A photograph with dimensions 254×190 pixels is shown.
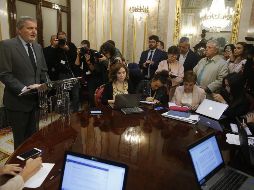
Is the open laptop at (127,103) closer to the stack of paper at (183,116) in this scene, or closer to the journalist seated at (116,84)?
the journalist seated at (116,84)

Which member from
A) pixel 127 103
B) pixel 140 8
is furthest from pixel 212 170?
pixel 140 8

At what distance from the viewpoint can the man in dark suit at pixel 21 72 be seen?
236 centimetres

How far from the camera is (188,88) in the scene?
10.2 feet

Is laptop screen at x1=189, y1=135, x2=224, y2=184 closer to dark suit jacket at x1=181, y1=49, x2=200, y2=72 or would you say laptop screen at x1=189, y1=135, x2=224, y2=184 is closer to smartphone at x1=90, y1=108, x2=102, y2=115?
smartphone at x1=90, y1=108, x2=102, y2=115

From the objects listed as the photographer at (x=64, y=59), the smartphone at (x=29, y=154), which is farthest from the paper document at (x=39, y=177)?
the photographer at (x=64, y=59)

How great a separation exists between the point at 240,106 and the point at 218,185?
1.70m

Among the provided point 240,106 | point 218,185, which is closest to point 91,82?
point 240,106

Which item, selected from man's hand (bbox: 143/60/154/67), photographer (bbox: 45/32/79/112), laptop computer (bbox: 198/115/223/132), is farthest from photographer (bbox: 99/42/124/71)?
laptop computer (bbox: 198/115/223/132)

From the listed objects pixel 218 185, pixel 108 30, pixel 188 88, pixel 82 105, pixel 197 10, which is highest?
pixel 197 10

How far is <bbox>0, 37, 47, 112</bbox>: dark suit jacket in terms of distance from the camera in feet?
7.72

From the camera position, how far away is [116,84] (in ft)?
10.2

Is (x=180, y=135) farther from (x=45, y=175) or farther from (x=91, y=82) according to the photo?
(x=91, y=82)

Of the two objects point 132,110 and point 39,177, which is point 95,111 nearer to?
point 132,110

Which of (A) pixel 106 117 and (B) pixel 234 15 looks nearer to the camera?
(A) pixel 106 117
